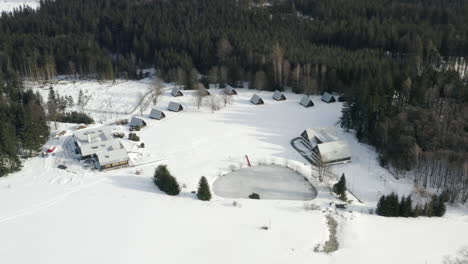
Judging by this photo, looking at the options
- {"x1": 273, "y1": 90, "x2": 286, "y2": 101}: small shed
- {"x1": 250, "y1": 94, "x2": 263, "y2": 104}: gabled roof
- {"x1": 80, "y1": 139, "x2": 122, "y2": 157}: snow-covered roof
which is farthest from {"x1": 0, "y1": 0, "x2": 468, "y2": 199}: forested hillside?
{"x1": 80, "y1": 139, "x2": 122, "y2": 157}: snow-covered roof

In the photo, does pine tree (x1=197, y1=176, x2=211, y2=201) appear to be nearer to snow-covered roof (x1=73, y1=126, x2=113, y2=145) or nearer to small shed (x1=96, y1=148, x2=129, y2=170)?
small shed (x1=96, y1=148, x2=129, y2=170)

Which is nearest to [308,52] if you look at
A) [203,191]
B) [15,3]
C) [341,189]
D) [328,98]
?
[328,98]

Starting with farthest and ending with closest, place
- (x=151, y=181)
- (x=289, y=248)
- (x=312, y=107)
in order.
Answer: (x=312, y=107) < (x=151, y=181) < (x=289, y=248)

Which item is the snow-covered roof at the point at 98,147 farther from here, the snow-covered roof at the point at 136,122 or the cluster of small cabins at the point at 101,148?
the snow-covered roof at the point at 136,122

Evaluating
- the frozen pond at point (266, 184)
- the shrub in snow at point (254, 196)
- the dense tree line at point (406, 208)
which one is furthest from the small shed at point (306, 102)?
the dense tree line at point (406, 208)

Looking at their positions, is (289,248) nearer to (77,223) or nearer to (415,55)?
(77,223)

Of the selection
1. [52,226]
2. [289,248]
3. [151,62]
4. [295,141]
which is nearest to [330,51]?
[295,141]
